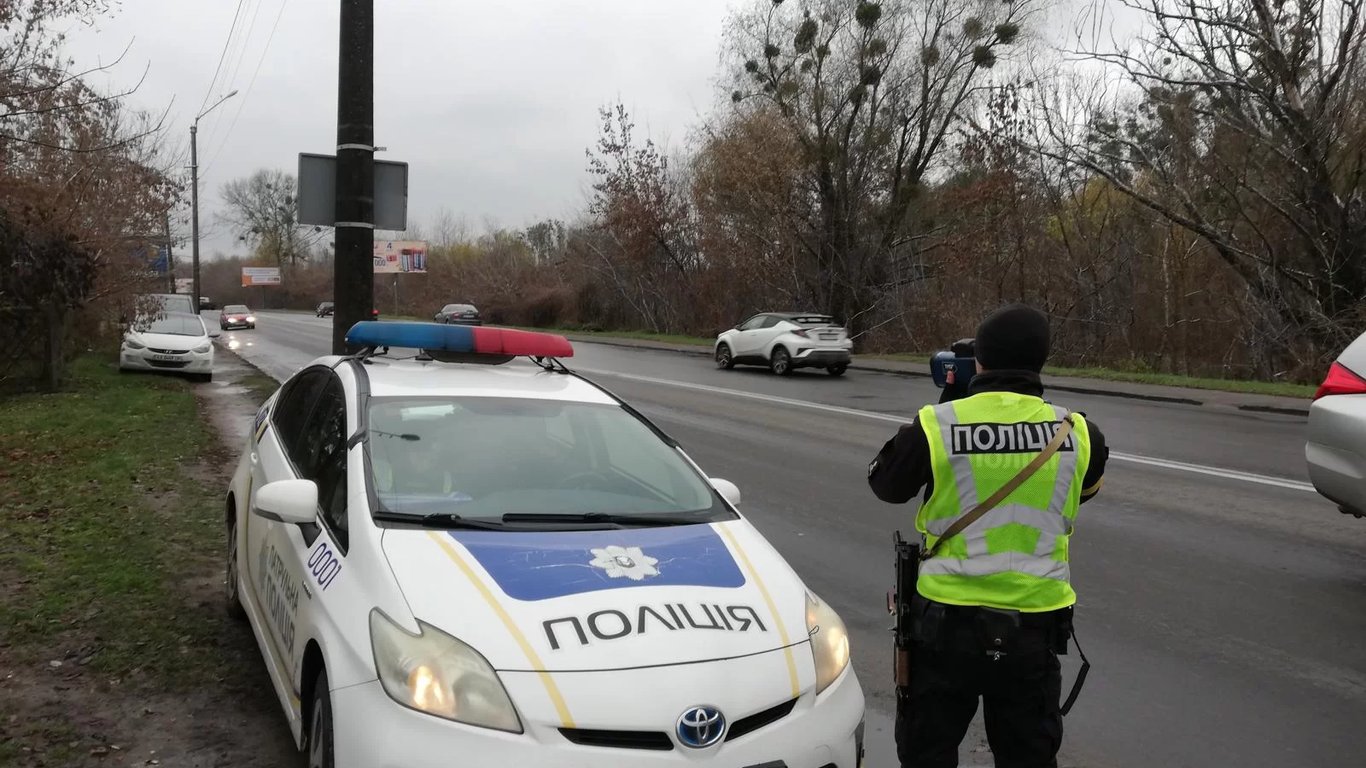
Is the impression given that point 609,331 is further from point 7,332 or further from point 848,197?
point 7,332

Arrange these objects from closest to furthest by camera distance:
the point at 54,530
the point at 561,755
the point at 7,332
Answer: the point at 561,755
the point at 54,530
the point at 7,332

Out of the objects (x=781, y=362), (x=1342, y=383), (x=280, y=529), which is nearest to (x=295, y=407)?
(x=280, y=529)

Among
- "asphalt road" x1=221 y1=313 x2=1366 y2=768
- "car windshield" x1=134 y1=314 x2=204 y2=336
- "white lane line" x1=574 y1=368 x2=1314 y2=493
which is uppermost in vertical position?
"car windshield" x1=134 y1=314 x2=204 y2=336

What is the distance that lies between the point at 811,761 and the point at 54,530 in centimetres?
599

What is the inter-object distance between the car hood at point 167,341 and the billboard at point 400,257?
60496 mm

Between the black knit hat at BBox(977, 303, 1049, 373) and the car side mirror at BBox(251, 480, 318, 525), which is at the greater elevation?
the black knit hat at BBox(977, 303, 1049, 373)

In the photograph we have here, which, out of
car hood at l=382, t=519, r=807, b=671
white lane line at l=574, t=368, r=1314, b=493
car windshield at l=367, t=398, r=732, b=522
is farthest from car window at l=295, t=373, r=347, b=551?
white lane line at l=574, t=368, r=1314, b=493

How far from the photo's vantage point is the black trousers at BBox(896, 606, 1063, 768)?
2682 millimetres

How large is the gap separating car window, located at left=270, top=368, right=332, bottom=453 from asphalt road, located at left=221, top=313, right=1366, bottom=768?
2.75m

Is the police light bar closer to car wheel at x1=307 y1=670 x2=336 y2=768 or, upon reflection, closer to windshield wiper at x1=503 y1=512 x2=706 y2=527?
windshield wiper at x1=503 y1=512 x2=706 y2=527

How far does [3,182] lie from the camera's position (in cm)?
1271

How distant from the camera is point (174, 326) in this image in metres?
20.2

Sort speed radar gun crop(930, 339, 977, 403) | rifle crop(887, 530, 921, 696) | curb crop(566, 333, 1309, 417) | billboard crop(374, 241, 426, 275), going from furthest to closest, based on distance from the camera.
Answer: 1. billboard crop(374, 241, 426, 275)
2. curb crop(566, 333, 1309, 417)
3. speed radar gun crop(930, 339, 977, 403)
4. rifle crop(887, 530, 921, 696)

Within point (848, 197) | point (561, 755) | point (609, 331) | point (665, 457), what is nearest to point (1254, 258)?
point (848, 197)
